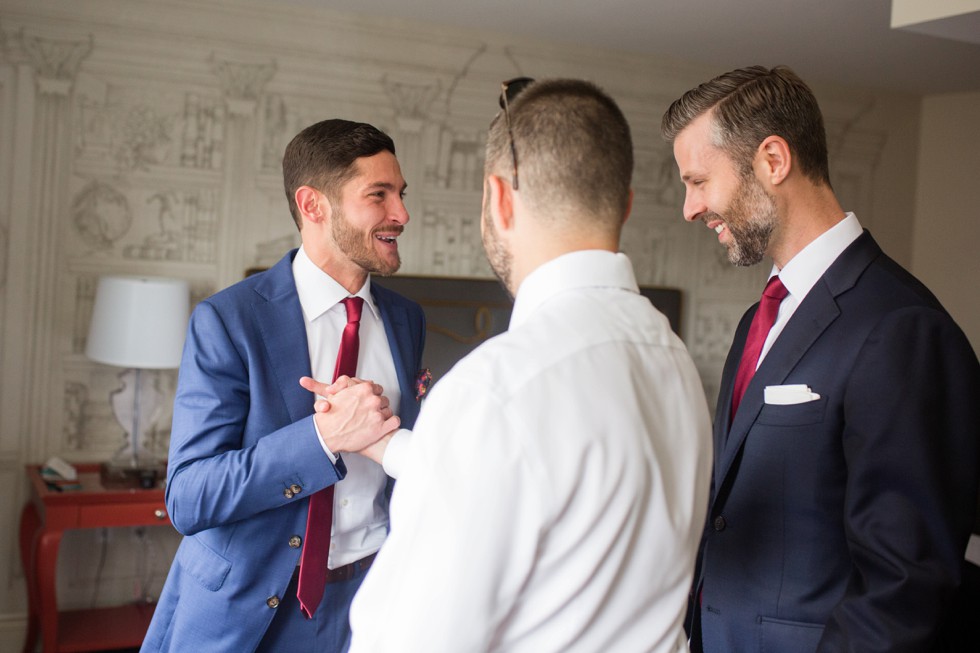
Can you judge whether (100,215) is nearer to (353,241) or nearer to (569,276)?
(353,241)

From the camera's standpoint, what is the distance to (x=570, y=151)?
1.15 metres

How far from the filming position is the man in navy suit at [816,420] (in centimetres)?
152

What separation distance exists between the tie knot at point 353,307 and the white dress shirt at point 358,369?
16 mm

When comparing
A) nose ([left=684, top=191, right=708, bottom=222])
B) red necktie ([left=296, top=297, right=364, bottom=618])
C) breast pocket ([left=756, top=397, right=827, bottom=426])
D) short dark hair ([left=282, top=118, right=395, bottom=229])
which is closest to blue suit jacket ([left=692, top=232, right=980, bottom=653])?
breast pocket ([left=756, top=397, right=827, bottom=426])

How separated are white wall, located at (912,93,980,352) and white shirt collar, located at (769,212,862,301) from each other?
5.22 metres

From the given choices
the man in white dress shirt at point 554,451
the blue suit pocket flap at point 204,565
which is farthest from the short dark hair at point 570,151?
the blue suit pocket flap at point 204,565

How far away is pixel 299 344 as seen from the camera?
2049 mm

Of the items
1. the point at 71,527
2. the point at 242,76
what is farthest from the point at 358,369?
the point at 242,76

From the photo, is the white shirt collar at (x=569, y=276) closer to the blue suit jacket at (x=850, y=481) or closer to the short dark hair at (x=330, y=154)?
the blue suit jacket at (x=850, y=481)

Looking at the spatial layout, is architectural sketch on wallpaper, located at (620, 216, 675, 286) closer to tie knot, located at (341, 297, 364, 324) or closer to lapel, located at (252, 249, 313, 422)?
tie knot, located at (341, 297, 364, 324)

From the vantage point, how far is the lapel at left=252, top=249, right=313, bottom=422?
6.61ft

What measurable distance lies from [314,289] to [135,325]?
2.16m

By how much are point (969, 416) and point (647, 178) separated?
433cm

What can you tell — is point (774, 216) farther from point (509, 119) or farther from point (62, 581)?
point (62, 581)
